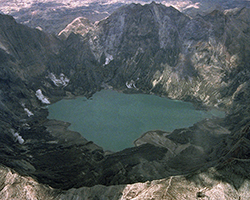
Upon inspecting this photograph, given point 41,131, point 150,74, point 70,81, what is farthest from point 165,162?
point 70,81

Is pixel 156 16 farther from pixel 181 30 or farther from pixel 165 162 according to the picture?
pixel 165 162

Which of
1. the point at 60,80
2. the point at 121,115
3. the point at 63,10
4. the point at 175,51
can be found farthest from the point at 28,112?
the point at 63,10

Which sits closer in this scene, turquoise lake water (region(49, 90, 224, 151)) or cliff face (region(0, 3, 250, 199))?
cliff face (region(0, 3, 250, 199))

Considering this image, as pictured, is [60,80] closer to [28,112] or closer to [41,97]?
[41,97]

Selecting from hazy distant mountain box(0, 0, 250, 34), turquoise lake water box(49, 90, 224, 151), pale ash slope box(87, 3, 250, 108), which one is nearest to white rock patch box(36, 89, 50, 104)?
turquoise lake water box(49, 90, 224, 151)

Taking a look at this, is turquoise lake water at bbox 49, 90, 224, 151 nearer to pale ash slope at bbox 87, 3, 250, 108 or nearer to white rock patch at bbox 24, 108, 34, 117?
white rock patch at bbox 24, 108, 34, 117

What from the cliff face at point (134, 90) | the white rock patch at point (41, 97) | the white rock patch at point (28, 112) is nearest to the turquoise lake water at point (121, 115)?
the white rock patch at point (41, 97)
